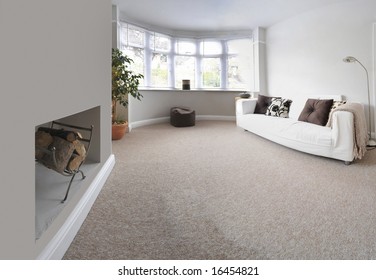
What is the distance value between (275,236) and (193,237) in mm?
442

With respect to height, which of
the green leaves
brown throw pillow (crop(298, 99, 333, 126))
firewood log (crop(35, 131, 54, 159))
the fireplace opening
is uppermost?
the green leaves

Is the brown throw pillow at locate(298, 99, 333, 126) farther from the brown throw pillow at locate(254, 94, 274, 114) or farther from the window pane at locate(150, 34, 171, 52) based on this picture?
the window pane at locate(150, 34, 171, 52)

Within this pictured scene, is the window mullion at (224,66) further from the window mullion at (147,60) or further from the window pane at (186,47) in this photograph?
the window mullion at (147,60)

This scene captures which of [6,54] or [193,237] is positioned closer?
[6,54]

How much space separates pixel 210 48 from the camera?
6.23 m

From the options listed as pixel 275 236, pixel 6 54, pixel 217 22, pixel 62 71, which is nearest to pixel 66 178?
pixel 62 71

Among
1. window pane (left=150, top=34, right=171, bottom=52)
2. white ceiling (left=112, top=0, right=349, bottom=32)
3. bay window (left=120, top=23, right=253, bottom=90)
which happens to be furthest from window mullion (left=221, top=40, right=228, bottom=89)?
window pane (left=150, top=34, right=171, bottom=52)

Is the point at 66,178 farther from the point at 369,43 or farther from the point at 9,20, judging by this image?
the point at 369,43

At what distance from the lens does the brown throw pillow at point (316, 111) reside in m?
3.13

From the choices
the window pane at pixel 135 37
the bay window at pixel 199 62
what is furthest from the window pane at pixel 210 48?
the window pane at pixel 135 37

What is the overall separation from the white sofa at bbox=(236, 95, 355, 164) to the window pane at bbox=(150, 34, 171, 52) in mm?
3197

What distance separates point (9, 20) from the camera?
0.73 metres

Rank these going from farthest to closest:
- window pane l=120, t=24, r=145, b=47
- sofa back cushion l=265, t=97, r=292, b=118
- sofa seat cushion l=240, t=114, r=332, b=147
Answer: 1. window pane l=120, t=24, r=145, b=47
2. sofa back cushion l=265, t=97, r=292, b=118
3. sofa seat cushion l=240, t=114, r=332, b=147

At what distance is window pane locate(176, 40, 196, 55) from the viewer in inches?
241
